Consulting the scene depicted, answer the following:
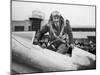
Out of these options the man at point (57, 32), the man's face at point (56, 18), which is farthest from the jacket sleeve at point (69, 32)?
the man's face at point (56, 18)

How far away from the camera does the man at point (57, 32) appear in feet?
7.00

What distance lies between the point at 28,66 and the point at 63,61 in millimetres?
416

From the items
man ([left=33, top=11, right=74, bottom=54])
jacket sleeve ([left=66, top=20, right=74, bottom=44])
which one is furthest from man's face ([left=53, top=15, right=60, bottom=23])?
jacket sleeve ([left=66, top=20, right=74, bottom=44])

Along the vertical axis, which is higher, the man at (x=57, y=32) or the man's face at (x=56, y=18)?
the man's face at (x=56, y=18)

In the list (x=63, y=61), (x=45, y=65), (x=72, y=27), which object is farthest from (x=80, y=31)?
(x=45, y=65)

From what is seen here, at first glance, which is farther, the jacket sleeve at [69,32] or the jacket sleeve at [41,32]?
the jacket sleeve at [69,32]

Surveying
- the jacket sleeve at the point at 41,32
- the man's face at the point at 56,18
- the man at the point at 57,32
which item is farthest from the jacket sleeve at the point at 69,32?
the jacket sleeve at the point at 41,32

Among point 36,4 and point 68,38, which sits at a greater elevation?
point 36,4

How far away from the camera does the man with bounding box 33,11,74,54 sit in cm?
213

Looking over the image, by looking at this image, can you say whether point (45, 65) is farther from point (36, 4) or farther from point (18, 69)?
point (36, 4)

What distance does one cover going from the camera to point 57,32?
2174 millimetres

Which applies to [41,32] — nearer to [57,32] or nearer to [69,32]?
[57,32]

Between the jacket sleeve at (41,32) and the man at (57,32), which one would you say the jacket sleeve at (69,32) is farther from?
the jacket sleeve at (41,32)

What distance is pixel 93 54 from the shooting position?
2.31 meters
